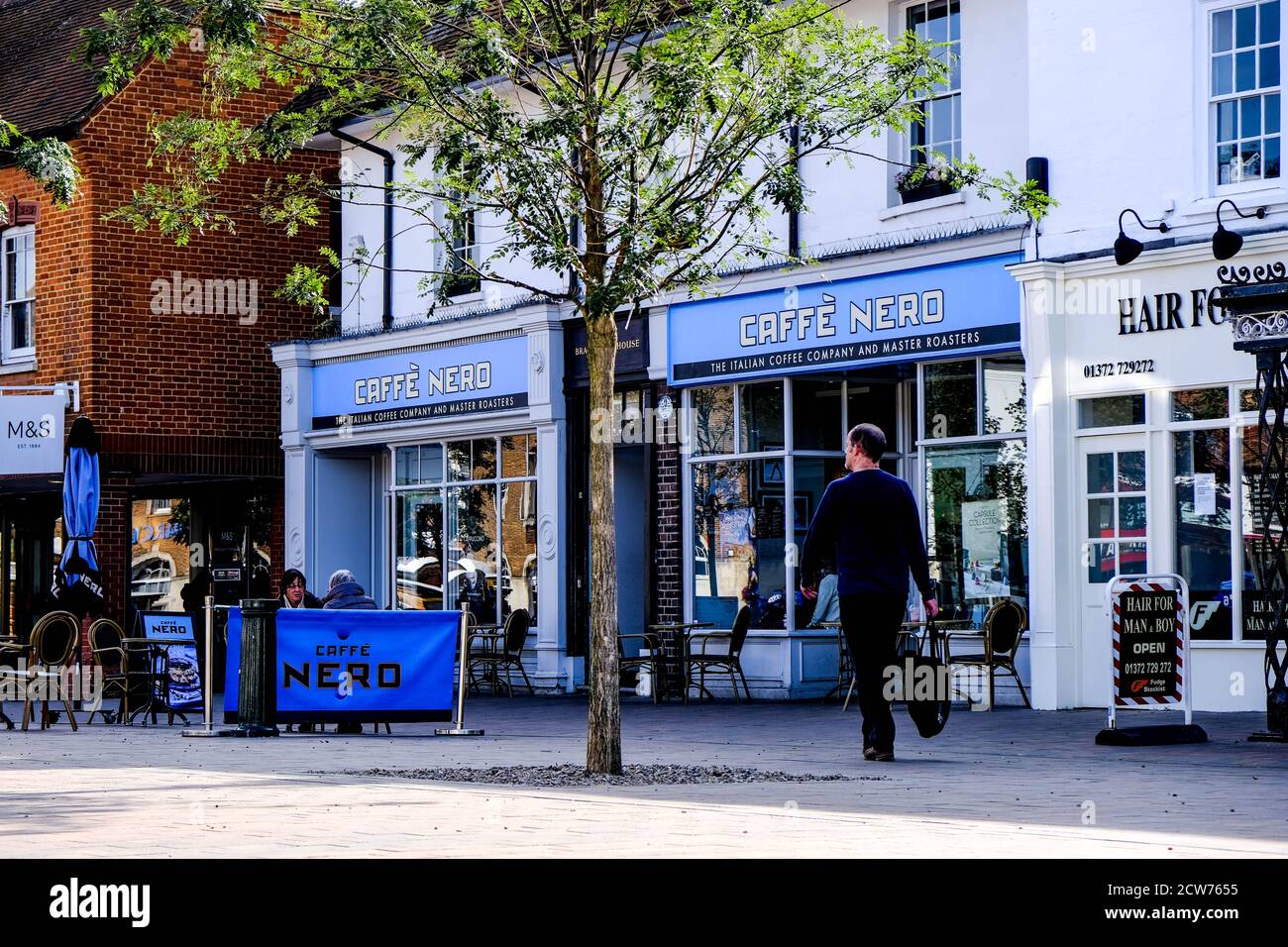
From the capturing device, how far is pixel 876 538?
1227 cm

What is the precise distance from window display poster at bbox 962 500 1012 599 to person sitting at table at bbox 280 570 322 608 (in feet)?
20.4

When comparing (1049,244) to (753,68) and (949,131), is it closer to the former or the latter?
(949,131)

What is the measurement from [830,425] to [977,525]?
239 centimetres

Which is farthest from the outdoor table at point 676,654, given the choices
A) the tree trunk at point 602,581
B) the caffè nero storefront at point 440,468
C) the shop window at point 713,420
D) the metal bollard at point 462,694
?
the tree trunk at point 602,581

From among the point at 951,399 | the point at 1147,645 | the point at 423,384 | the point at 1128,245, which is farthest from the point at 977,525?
the point at 423,384

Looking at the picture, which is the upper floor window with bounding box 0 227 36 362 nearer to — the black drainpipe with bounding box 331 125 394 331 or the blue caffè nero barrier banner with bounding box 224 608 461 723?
the black drainpipe with bounding box 331 125 394 331

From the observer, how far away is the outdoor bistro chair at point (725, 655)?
779 inches

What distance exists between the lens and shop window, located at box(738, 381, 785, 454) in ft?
67.4

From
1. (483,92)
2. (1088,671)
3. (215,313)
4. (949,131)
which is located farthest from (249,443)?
(483,92)

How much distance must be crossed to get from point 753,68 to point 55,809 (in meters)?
6.07

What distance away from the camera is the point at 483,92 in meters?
11.7

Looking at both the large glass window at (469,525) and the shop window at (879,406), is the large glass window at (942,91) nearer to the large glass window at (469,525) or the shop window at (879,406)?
the shop window at (879,406)

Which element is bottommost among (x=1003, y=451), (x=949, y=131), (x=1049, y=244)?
(x=1003, y=451)

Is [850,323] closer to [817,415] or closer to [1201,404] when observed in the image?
[817,415]
